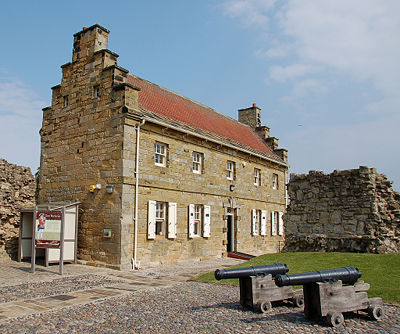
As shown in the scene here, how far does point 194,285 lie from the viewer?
10375 millimetres

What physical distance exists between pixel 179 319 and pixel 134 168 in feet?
28.9

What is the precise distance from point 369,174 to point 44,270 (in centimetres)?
1170

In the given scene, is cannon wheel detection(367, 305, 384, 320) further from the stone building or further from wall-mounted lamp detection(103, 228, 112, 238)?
wall-mounted lamp detection(103, 228, 112, 238)

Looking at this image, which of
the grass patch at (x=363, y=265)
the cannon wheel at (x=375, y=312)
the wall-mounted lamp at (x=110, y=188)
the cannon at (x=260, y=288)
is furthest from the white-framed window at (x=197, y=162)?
the cannon wheel at (x=375, y=312)

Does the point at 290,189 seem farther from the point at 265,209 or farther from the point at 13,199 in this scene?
the point at 13,199

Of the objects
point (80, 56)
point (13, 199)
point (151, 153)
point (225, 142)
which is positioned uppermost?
point (80, 56)

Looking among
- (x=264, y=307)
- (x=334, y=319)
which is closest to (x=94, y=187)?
(x=264, y=307)

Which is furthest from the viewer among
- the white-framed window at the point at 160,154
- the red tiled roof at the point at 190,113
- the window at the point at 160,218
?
the red tiled roof at the point at 190,113

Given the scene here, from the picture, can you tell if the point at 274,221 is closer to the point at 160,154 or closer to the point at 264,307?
the point at 160,154

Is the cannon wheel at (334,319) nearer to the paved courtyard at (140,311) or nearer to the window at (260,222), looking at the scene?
the paved courtyard at (140,311)

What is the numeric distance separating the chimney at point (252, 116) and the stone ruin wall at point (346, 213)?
15443 millimetres

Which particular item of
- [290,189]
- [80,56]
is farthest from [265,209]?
[80,56]

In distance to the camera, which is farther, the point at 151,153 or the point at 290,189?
the point at 151,153

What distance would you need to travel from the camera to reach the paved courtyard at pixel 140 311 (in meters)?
6.28
